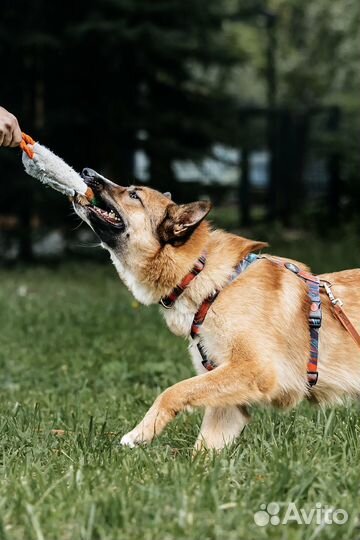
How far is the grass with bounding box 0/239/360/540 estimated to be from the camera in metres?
2.98

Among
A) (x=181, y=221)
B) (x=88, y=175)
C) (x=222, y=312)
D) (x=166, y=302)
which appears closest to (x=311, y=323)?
(x=222, y=312)

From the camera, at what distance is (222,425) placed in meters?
4.54

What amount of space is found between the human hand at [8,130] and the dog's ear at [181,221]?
1104mm

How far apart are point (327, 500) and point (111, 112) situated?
1208 cm

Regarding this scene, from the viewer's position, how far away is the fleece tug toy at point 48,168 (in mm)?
5078

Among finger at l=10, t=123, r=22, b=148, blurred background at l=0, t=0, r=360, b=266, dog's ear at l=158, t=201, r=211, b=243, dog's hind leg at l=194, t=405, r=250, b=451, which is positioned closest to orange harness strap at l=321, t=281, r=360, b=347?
dog's hind leg at l=194, t=405, r=250, b=451

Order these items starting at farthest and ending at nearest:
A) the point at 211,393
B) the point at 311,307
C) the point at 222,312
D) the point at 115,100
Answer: the point at 115,100, the point at 311,307, the point at 222,312, the point at 211,393

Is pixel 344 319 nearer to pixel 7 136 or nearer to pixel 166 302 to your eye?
pixel 166 302

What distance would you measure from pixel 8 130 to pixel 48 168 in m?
0.45

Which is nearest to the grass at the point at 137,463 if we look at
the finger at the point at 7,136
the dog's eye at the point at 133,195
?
the dog's eye at the point at 133,195

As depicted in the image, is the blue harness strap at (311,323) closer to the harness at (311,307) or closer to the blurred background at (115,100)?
the harness at (311,307)

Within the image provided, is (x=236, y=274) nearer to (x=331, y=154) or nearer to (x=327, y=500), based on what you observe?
(x=327, y=500)

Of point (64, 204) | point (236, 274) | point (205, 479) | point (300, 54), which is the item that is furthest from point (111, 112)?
point (300, 54)

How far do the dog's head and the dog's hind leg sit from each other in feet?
3.40
